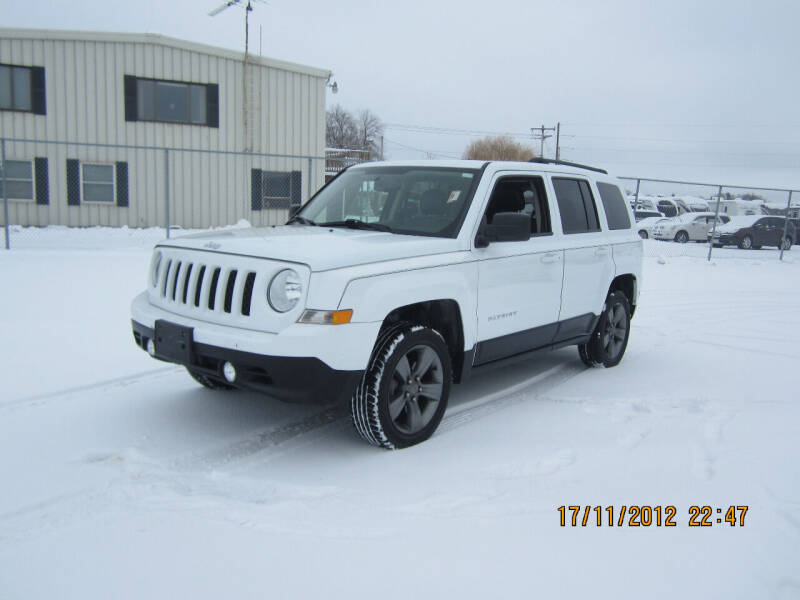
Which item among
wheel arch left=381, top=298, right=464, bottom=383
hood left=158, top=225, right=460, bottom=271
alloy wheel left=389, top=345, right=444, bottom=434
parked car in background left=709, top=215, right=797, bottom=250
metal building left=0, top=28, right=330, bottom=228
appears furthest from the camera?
parked car in background left=709, top=215, right=797, bottom=250

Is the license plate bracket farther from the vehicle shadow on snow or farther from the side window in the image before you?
the side window

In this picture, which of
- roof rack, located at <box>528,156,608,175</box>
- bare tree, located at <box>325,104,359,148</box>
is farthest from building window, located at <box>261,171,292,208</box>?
bare tree, located at <box>325,104,359,148</box>

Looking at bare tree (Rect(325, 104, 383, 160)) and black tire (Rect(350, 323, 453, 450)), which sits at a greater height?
bare tree (Rect(325, 104, 383, 160))

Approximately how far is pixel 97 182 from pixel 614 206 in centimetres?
1783

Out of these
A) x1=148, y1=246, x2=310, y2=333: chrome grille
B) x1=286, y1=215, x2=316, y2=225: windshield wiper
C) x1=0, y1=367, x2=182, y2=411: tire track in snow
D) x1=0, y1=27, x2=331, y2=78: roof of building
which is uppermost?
x1=0, y1=27, x2=331, y2=78: roof of building

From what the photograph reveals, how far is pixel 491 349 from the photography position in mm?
5078

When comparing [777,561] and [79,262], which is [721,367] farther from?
[79,262]

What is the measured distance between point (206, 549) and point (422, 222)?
106 inches

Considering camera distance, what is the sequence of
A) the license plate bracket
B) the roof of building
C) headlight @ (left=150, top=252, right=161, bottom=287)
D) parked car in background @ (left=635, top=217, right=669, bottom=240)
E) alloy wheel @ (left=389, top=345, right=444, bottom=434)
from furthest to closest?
parked car in background @ (left=635, top=217, right=669, bottom=240) < the roof of building < headlight @ (left=150, top=252, right=161, bottom=287) < alloy wheel @ (left=389, top=345, right=444, bottom=434) < the license plate bracket

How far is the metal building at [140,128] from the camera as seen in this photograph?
19.8 metres

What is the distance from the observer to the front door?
4.96m

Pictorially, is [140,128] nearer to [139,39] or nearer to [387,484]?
[139,39]

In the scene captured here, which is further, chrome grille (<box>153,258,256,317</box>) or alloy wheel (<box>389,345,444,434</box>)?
Result: alloy wheel (<box>389,345,444,434</box>)

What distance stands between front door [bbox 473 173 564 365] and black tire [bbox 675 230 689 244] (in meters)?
24.3
